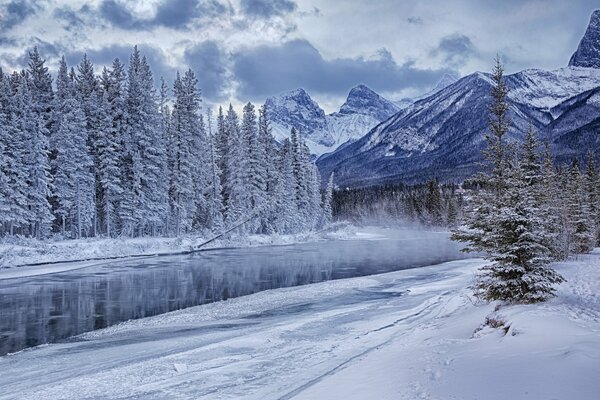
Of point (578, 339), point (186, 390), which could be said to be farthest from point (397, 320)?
point (186, 390)

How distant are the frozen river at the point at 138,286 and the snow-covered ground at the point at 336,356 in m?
2.20

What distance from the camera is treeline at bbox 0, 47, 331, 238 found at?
4234 cm

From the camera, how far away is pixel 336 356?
11648mm

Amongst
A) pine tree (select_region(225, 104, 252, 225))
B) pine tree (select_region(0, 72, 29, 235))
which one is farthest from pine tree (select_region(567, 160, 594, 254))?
pine tree (select_region(0, 72, 29, 235))

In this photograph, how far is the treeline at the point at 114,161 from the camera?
42.3 meters

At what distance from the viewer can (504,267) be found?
44.7 ft

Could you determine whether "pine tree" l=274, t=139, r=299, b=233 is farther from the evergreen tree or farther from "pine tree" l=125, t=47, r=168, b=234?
"pine tree" l=125, t=47, r=168, b=234

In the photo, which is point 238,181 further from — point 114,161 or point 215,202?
point 114,161

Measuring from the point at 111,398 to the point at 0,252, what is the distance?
29.8 meters

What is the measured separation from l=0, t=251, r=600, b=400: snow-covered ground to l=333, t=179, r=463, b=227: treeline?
350 ft

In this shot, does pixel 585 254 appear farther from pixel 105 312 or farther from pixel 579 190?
pixel 105 312

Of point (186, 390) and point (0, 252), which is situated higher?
point (0, 252)

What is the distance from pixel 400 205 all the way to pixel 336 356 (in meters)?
148

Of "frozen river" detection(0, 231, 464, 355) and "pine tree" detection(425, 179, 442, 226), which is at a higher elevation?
"pine tree" detection(425, 179, 442, 226)
